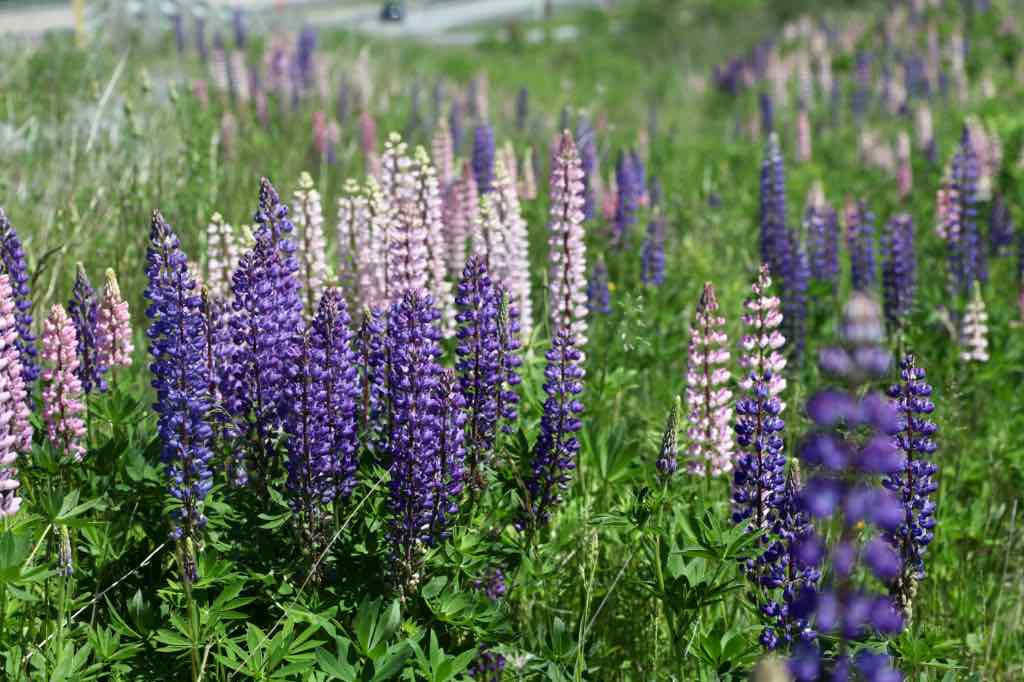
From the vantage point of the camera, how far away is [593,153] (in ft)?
22.0

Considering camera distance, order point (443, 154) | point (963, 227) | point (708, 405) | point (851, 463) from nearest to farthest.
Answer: point (851, 463) < point (708, 405) < point (443, 154) < point (963, 227)

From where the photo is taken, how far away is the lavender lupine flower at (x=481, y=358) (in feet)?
10.8

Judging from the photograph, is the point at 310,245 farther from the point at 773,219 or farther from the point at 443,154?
the point at 773,219

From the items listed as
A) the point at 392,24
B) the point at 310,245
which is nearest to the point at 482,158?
the point at 310,245

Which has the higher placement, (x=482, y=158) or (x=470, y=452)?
(x=482, y=158)

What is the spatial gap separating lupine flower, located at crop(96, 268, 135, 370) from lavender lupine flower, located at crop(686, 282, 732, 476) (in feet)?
6.17

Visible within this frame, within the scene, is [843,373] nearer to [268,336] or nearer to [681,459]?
[268,336]

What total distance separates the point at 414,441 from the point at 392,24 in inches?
840

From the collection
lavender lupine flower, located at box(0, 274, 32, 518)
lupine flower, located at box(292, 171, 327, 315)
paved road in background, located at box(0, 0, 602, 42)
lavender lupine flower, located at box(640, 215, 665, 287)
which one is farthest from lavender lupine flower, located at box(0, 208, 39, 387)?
paved road in background, located at box(0, 0, 602, 42)

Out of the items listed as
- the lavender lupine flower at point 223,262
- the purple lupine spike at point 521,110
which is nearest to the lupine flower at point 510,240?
the lavender lupine flower at point 223,262

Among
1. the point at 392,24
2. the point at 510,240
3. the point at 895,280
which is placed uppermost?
the point at 392,24

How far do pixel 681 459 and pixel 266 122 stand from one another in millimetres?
6373

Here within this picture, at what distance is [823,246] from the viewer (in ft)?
21.2

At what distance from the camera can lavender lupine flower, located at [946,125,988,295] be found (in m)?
6.22
